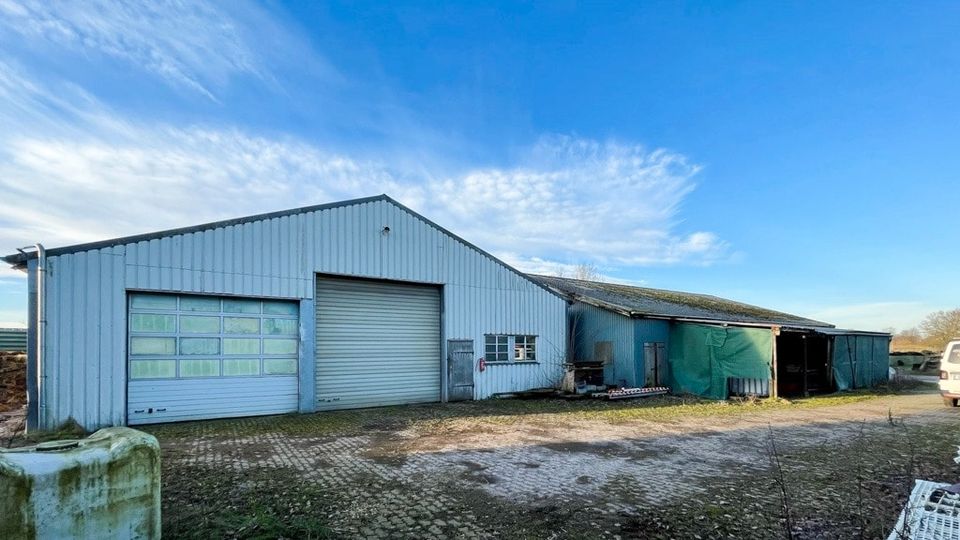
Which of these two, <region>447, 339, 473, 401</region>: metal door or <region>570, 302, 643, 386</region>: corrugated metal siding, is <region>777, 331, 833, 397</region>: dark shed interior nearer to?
<region>570, 302, 643, 386</region>: corrugated metal siding

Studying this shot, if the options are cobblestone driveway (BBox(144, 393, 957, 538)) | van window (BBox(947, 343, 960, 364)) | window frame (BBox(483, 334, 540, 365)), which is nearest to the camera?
cobblestone driveway (BBox(144, 393, 957, 538))

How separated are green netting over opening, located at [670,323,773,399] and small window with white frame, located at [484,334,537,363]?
546 centimetres

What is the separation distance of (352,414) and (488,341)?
516 cm

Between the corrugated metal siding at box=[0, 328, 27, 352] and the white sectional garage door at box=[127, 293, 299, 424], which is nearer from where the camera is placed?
the white sectional garage door at box=[127, 293, 299, 424]

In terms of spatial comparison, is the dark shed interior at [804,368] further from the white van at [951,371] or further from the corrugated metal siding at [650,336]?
the white van at [951,371]

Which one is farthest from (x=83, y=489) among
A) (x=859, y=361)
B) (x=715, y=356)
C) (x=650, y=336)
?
(x=859, y=361)

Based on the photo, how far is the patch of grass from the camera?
4.70m

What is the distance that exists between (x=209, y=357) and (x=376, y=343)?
426 centimetres

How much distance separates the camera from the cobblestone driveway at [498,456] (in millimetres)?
5293

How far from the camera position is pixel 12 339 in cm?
1537

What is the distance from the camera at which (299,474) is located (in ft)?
22.0

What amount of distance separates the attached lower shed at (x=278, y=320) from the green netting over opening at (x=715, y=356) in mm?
4607

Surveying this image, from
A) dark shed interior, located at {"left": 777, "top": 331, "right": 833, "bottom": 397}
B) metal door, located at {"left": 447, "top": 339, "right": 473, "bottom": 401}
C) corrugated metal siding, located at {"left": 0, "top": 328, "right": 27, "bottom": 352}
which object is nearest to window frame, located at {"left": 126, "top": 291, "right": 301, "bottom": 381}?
metal door, located at {"left": 447, "top": 339, "right": 473, "bottom": 401}

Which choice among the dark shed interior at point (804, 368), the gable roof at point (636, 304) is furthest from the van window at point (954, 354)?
the gable roof at point (636, 304)
